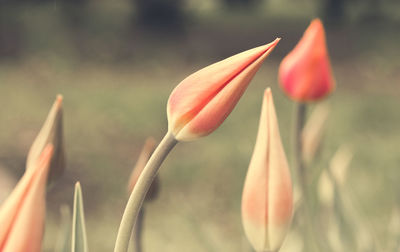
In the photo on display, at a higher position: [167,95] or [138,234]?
[167,95]

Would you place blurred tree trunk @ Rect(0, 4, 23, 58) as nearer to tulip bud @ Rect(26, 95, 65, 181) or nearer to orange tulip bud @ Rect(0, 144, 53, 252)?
tulip bud @ Rect(26, 95, 65, 181)

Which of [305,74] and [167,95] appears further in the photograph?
[167,95]

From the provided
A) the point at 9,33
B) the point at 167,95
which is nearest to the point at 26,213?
the point at 167,95

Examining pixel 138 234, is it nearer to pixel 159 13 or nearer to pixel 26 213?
pixel 26 213

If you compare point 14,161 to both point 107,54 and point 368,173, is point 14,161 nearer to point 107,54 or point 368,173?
point 368,173

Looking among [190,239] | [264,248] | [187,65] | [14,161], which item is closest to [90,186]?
[14,161]

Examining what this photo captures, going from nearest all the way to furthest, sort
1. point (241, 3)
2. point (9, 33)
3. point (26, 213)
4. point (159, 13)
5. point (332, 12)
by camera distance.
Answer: point (26, 213) → point (9, 33) → point (332, 12) → point (159, 13) → point (241, 3)

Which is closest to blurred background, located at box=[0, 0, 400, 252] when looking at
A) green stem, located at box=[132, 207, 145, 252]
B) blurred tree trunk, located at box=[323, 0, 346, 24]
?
blurred tree trunk, located at box=[323, 0, 346, 24]
